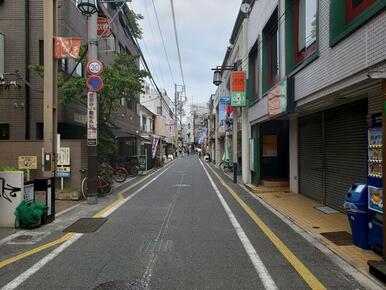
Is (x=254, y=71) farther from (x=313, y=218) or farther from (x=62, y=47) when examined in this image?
(x=313, y=218)

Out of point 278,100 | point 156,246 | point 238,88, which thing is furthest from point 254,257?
point 238,88

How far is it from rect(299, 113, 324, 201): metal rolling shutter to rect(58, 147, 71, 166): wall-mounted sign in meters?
8.15

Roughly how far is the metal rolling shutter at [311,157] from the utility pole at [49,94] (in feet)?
25.3

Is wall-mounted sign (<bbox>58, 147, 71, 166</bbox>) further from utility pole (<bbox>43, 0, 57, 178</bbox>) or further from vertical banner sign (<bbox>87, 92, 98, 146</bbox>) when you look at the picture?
utility pole (<bbox>43, 0, 57, 178</bbox>)

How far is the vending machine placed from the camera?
7027 millimetres

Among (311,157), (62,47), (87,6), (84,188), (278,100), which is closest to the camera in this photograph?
(62,47)

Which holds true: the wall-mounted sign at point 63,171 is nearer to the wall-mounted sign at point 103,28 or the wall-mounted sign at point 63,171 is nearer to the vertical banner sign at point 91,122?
the vertical banner sign at point 91,122

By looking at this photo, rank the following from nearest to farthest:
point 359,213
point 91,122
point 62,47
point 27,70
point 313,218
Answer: point 359,213 < point 313,218 < point 62,47 < point 91,122 < point 27,70

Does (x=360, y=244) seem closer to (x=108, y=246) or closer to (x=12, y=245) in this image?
(x=108, y=246)

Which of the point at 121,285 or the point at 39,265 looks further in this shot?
the point at 39,265

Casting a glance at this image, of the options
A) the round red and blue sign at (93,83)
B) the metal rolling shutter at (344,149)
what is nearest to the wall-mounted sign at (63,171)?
the round red and blue sign at (93,83)

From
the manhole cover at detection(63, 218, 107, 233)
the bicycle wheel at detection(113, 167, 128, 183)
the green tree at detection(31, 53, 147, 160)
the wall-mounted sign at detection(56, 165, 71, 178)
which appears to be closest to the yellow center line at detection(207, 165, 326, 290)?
the manhole cover at detection(63, 218, 107, 233)

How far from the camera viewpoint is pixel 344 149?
37.9 ft

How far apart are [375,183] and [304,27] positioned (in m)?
7.08
